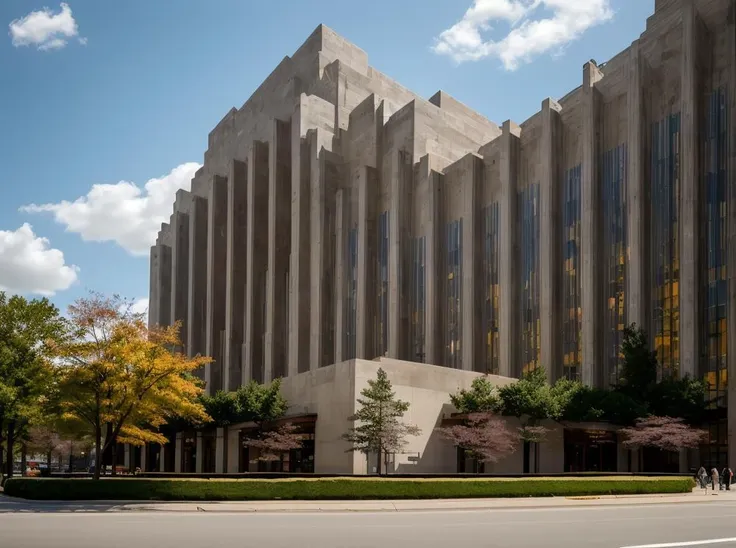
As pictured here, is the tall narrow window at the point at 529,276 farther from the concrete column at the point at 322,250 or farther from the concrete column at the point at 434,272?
the concrete column at the point at 322,250

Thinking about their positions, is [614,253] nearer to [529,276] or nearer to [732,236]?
[529,276]

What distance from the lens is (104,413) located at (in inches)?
1350

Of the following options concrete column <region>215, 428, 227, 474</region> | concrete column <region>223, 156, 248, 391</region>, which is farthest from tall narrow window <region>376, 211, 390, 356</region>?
concrete column <region>215, 428, 227, 474</region>

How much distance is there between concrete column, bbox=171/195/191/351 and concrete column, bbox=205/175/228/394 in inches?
396

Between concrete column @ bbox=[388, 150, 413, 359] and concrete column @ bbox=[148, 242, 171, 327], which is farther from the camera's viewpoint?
concrete column @ bbox=[148, 242, 171, 327]

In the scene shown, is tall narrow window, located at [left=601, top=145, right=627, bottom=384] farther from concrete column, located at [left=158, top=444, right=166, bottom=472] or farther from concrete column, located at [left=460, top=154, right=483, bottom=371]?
concrete column, located at [left=158, top=444, right=166, bottom=472]

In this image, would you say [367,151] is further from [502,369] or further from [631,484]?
[631,484]

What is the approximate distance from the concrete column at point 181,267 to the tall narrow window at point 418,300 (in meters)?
40.4

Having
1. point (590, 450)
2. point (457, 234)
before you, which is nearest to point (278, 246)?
point (457, 234)

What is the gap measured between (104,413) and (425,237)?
41.1 metres

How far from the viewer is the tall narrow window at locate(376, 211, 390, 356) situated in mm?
72812

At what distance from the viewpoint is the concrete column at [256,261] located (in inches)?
3273

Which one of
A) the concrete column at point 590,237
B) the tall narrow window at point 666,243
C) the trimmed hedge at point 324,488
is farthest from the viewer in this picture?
the concrete column at point 590,237

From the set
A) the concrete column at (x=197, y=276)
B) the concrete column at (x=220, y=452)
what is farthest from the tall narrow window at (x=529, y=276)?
the concrete column at (x=197, y=276)
